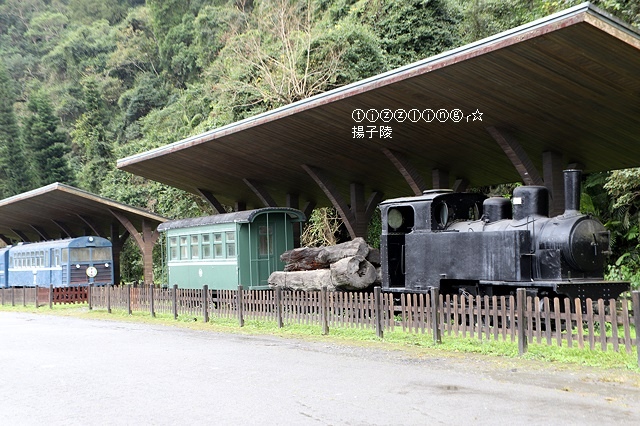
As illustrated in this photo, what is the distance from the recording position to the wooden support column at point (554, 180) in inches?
587

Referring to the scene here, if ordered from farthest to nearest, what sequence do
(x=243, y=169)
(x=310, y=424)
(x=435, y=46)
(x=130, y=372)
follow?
(x=435, y=46), (x=243, y=169), (x=130, y=372), (x=310, y=424)

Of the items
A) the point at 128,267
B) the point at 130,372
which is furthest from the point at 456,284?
the point at 128,267

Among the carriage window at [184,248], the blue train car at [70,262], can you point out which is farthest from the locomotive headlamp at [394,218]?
the blue train car at [70,262]

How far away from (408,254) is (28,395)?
8053 mm

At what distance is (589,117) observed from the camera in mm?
13383

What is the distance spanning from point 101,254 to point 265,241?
12784 mm

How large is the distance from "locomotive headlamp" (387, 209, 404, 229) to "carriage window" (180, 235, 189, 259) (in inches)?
338

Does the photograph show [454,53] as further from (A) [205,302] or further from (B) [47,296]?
(B) [47,296]

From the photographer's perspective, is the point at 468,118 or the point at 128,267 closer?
the point at 468,118

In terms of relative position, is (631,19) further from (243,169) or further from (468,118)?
(243,169)

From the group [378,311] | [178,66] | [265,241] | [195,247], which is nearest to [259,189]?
[195,247]

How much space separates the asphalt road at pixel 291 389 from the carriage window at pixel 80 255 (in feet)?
56.4

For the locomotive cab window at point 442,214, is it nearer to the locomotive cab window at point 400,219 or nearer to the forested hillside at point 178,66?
the locomotive cab window at point 400,219

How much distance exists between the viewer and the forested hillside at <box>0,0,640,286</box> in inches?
1088
